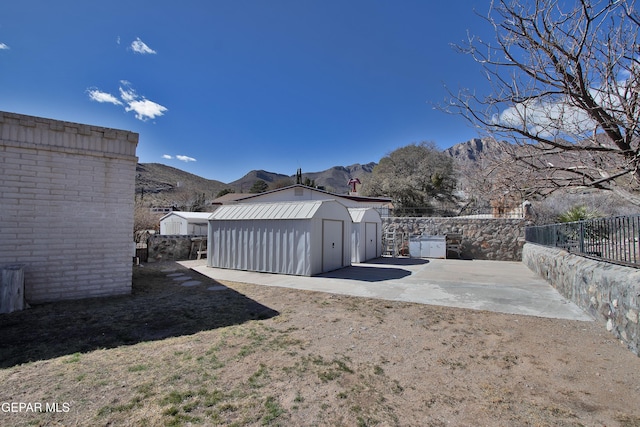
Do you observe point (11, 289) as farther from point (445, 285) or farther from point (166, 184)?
point (166, 184)

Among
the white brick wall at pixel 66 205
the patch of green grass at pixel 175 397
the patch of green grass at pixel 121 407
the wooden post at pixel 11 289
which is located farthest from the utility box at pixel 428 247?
the patch of green grass at pixel 121 407

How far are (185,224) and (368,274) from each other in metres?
14.8

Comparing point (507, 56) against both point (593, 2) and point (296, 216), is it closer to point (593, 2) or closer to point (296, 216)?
point (593, 2)

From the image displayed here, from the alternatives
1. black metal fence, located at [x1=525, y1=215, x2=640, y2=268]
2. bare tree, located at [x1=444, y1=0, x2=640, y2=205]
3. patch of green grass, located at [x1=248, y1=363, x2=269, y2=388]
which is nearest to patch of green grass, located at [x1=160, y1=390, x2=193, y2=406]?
patch of green grass, located at [x1=248, y1=363, x2=269, y2=388]

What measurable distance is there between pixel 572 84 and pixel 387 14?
4866 millimetres

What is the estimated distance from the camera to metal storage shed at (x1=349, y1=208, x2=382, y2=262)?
47.5 ft

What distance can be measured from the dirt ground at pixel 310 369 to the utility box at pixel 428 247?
33.9 ft

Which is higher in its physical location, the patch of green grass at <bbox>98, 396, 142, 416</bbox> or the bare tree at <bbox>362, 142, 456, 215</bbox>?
the bare tree at <bbox>362, 142, 456, 215</bbox>

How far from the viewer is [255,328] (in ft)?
16.0

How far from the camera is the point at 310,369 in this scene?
3.44 meters

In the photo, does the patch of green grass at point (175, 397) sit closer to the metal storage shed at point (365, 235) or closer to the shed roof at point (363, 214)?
the metal storage shed at point (365, 235)

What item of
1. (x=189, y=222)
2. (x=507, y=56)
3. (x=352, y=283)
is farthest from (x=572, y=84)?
(x=189, y=222)

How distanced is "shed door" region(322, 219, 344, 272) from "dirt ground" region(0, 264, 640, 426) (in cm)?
509

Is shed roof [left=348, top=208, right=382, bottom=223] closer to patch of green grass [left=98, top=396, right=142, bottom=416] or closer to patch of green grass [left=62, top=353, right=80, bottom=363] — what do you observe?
patch of green grass [left=62, top=353, right=80, bottom=363]
